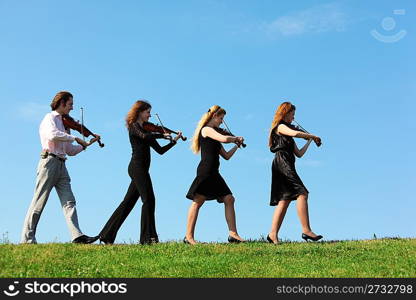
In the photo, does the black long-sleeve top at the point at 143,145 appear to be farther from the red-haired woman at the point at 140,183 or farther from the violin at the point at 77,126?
the violin at the point at 77,126

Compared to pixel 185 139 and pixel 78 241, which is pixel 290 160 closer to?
pixel 185 139

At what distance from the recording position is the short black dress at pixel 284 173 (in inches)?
619

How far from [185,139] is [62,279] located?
16.8 feet

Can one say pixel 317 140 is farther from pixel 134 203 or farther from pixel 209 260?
pixel 134 203

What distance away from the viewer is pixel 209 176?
50.3 feet

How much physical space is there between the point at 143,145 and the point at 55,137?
1.96m

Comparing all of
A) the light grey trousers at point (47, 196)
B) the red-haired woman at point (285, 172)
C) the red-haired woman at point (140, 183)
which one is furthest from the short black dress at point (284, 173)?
the light grey trousers at point (47, 196)

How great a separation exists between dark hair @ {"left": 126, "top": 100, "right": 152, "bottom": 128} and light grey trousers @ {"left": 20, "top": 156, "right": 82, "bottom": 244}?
5.99ft

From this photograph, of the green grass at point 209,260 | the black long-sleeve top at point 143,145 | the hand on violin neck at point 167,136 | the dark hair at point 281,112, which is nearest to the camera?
the green grass at point 209,260

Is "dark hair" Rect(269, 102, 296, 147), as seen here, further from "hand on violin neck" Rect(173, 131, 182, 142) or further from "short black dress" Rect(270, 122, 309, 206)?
"hand on violin neck" Rect(173, 131, 182, 142)

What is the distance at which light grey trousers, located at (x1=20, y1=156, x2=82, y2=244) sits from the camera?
14969 millimetres

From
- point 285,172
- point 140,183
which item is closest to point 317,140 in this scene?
point 285,172

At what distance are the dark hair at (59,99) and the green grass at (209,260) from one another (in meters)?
3.22

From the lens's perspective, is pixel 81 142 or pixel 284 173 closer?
pixel 81 142
